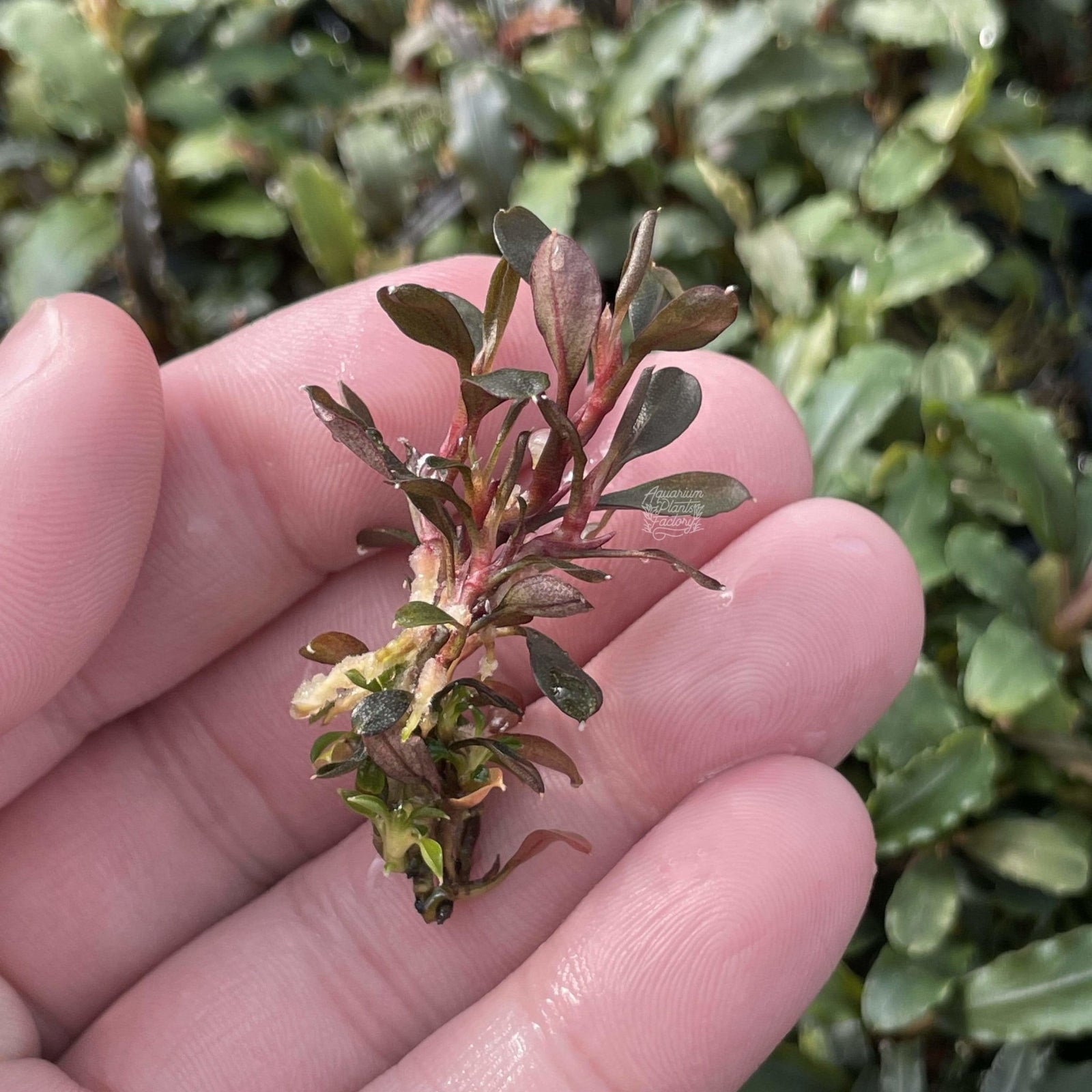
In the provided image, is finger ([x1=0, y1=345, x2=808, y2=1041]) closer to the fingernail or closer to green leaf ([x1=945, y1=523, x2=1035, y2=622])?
green leaf ([x1=945, y1=523, x2=1035, y2=622])

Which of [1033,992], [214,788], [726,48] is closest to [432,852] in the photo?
[214,788]

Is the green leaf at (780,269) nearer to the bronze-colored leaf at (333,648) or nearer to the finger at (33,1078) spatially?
the bronze-colored leaf at (333,648)

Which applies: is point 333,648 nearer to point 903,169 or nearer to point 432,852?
point 432,852

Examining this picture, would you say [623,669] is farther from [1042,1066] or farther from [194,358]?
[1042,1066]

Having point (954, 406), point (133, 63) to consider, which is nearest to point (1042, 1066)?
point (954, 406)

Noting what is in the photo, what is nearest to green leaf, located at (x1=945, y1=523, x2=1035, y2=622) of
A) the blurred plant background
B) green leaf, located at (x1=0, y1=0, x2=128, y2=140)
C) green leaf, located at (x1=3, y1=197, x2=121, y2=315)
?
the blurred plant background
